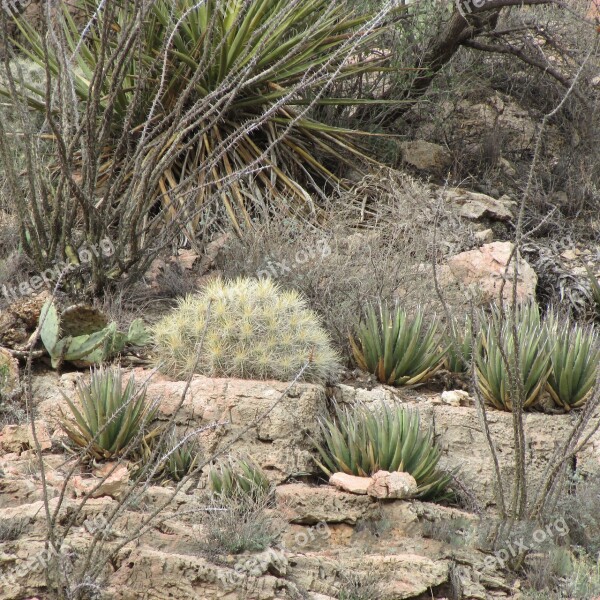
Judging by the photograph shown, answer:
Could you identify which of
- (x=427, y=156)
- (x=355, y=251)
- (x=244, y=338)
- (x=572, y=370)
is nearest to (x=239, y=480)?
(x=244, y=338)

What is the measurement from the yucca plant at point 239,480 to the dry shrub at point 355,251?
67.8 inches

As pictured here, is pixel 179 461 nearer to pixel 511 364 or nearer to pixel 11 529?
pixel 11 529

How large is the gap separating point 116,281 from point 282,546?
3088 millimetres

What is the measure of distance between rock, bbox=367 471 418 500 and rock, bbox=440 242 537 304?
2698 millimetres

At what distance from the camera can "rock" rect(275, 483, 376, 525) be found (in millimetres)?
4652

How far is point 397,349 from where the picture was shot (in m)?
6.05

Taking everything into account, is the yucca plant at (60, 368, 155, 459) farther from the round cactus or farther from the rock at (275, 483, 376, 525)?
the rock at (275, 483, 376, 525)

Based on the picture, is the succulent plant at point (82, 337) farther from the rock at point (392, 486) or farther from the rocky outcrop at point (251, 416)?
the rock at point (392, 486)

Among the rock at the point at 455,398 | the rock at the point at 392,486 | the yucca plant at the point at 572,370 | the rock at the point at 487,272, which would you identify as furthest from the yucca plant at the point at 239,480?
the rock at the point at 487,272

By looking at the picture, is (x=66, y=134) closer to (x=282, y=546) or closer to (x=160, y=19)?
(x=160, y=19)

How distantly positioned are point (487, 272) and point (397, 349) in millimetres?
1728

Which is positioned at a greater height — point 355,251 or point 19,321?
point 355,251

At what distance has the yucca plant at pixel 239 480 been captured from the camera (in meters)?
4.64

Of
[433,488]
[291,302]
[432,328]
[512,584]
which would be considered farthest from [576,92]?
[512,584]
